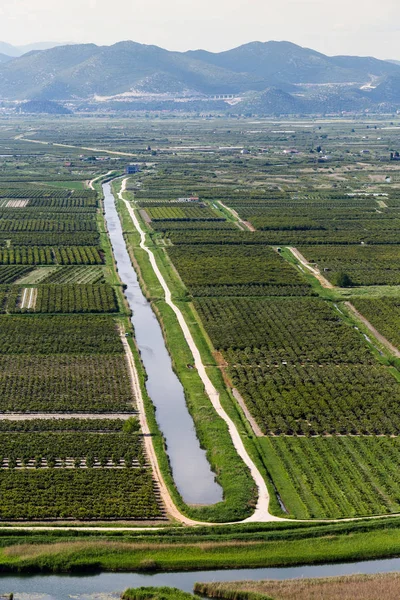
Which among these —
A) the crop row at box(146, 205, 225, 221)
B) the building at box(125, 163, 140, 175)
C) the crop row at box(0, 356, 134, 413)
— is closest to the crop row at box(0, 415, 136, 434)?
the crop row at box(0, 356, 134, 413)

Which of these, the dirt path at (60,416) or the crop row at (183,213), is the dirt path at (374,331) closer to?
the dirt path at (60,416)

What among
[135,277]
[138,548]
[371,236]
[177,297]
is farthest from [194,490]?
[371,236]

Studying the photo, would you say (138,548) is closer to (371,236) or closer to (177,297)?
(177,297)

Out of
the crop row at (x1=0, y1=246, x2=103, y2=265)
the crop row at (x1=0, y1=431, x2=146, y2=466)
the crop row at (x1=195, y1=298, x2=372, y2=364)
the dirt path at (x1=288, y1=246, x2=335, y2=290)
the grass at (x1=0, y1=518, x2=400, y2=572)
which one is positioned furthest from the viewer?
the crop row at (x1=0, y1=246, x2=103, y2=265)

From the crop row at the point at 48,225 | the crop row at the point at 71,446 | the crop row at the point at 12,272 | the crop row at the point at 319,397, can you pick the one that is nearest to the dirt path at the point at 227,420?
the crop row at the point at 319,397

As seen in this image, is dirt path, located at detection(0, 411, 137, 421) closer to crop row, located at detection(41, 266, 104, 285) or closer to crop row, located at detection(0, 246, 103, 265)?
crop row, located at detection(41, 266, 104, 285)

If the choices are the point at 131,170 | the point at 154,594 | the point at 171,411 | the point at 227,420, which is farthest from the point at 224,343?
the point at 131,170
